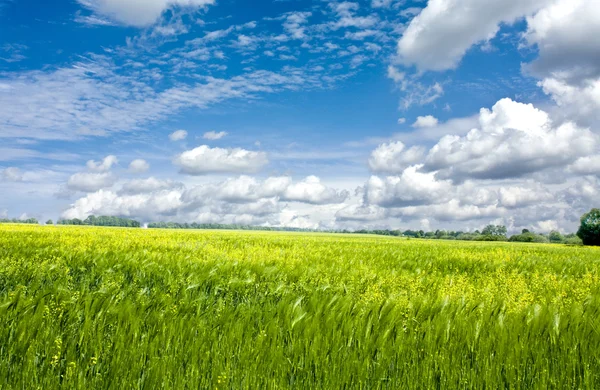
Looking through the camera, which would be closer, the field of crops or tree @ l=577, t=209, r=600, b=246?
the field of crops

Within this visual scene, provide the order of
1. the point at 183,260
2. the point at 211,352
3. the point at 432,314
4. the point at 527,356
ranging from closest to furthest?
1. the point at 211,352
2. the point at 527,356
3. the point at 432,314
4. the point at 183,260

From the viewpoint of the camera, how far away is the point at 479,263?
11055 mm

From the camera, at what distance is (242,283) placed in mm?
5672

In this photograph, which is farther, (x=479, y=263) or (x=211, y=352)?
(x=479, y=263)

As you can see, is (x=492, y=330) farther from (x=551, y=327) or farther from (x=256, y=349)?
(x=256, y=349)

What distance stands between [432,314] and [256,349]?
2074 millimetres

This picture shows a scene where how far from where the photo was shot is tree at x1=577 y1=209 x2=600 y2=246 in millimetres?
76438

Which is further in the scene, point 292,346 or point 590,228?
point 590,228

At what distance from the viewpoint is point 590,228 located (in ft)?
254

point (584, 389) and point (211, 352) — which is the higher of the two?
point (211, 352)

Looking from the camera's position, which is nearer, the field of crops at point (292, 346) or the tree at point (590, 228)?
the field of crops at point (292, 346)

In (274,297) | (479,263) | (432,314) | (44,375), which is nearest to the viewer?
(44,375)

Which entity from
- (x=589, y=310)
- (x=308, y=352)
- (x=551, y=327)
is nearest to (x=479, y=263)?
(x=589, y=310)

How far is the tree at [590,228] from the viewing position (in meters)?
76.4
